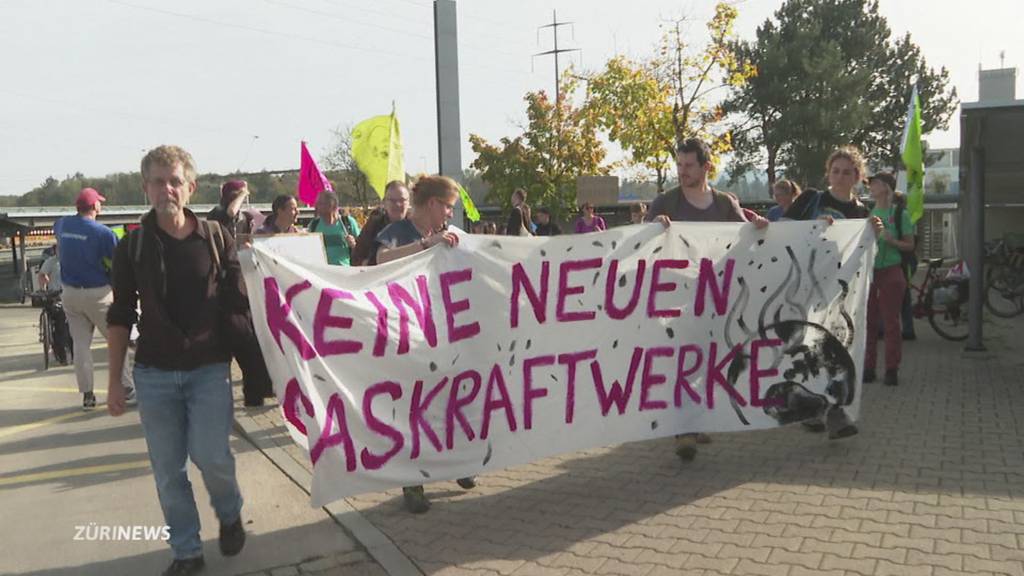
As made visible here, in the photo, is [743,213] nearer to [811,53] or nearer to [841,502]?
[841,502]

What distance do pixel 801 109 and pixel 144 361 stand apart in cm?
4681

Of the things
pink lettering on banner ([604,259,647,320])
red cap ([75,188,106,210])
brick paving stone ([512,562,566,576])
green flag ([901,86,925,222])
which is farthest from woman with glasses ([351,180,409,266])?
green flag ([901,86,925,222])

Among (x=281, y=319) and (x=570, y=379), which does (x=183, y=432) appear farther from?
(x=570, y=379)

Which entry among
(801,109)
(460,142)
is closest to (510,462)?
(460,142)

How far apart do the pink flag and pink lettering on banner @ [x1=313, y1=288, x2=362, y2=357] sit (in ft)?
24.0

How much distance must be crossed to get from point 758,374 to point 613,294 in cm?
114

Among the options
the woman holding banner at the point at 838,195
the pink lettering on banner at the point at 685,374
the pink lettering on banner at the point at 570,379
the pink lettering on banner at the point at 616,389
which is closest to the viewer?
the pink lettering on banner at the point at 570,379

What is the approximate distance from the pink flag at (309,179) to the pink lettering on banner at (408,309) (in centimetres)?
715

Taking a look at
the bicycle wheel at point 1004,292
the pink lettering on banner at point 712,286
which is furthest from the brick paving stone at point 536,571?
the bicycle wheel at point 1004,292

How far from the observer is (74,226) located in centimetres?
786

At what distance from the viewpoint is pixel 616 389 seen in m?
5.27

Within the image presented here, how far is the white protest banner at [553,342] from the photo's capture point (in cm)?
437

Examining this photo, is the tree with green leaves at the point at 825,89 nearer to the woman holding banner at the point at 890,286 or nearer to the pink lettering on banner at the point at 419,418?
the woman holding banner at the point at 890,286

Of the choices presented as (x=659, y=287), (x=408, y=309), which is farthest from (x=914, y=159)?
(x=408, y=309)
